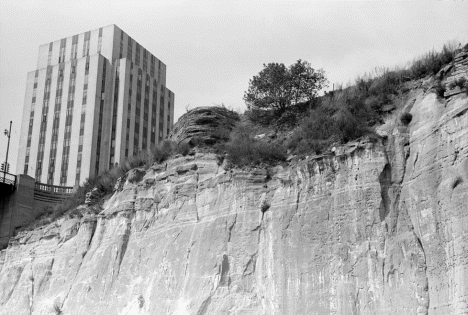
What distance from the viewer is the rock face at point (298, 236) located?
17.2 metres

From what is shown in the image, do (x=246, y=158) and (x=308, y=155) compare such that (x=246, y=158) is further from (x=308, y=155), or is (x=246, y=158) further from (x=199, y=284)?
(x=199, y=284)

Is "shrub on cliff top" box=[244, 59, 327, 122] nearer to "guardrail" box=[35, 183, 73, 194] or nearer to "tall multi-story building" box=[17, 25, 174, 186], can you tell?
"guardrail" box=[35, 183, 73, 194]

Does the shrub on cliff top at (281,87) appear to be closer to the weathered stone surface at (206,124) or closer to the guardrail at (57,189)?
the weathered stone surface at (206,124)

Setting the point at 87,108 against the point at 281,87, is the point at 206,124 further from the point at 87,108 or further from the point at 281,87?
the point at 87,108

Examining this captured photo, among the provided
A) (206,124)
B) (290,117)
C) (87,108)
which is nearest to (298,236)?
(290,117)

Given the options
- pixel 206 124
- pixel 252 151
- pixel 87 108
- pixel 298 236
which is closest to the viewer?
pixel 298 236

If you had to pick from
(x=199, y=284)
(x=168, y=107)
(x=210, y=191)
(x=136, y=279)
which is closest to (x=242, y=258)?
(x=199, y=284)

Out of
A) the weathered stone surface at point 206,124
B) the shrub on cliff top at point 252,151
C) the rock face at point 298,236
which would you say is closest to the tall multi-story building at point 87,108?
the weathered stone surface at point 206,124

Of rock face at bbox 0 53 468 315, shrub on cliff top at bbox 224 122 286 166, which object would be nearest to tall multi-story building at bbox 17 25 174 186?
rock face at bbox 0 53 468 315

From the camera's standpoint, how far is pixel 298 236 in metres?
20.0

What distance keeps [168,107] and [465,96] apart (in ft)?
235

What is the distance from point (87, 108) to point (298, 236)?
62.5 metres

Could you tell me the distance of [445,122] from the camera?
1825 cm

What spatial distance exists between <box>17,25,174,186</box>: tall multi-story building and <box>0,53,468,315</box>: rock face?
5122 cm
